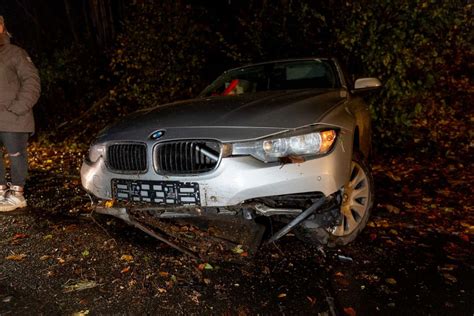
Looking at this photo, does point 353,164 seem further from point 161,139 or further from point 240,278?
point 161,139

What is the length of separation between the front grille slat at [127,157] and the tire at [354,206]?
49.6 inches

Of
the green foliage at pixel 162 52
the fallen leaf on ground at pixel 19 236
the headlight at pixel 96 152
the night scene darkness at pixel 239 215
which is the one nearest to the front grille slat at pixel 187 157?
the night scene darkness at pixel 239 215

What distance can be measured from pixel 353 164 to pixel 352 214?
406 mm

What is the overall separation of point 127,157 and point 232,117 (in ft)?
2.71

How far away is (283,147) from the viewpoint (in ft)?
9.27

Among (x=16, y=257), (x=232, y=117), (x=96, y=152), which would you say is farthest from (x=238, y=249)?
(x=16, y=257)

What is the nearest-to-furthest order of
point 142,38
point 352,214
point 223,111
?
point 223,111
point 352,214
point 142,38

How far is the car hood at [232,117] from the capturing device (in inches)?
114

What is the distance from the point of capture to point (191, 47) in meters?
8.45

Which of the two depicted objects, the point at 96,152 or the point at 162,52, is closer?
the point at 96,152

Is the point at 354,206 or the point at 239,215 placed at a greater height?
the point at 239,215

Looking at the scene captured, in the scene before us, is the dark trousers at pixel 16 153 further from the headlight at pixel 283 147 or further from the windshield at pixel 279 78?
the headlight at pixel 283 147

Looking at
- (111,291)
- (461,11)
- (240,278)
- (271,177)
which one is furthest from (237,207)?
(461,11)

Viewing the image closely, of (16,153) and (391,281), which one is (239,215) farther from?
(16,153)
